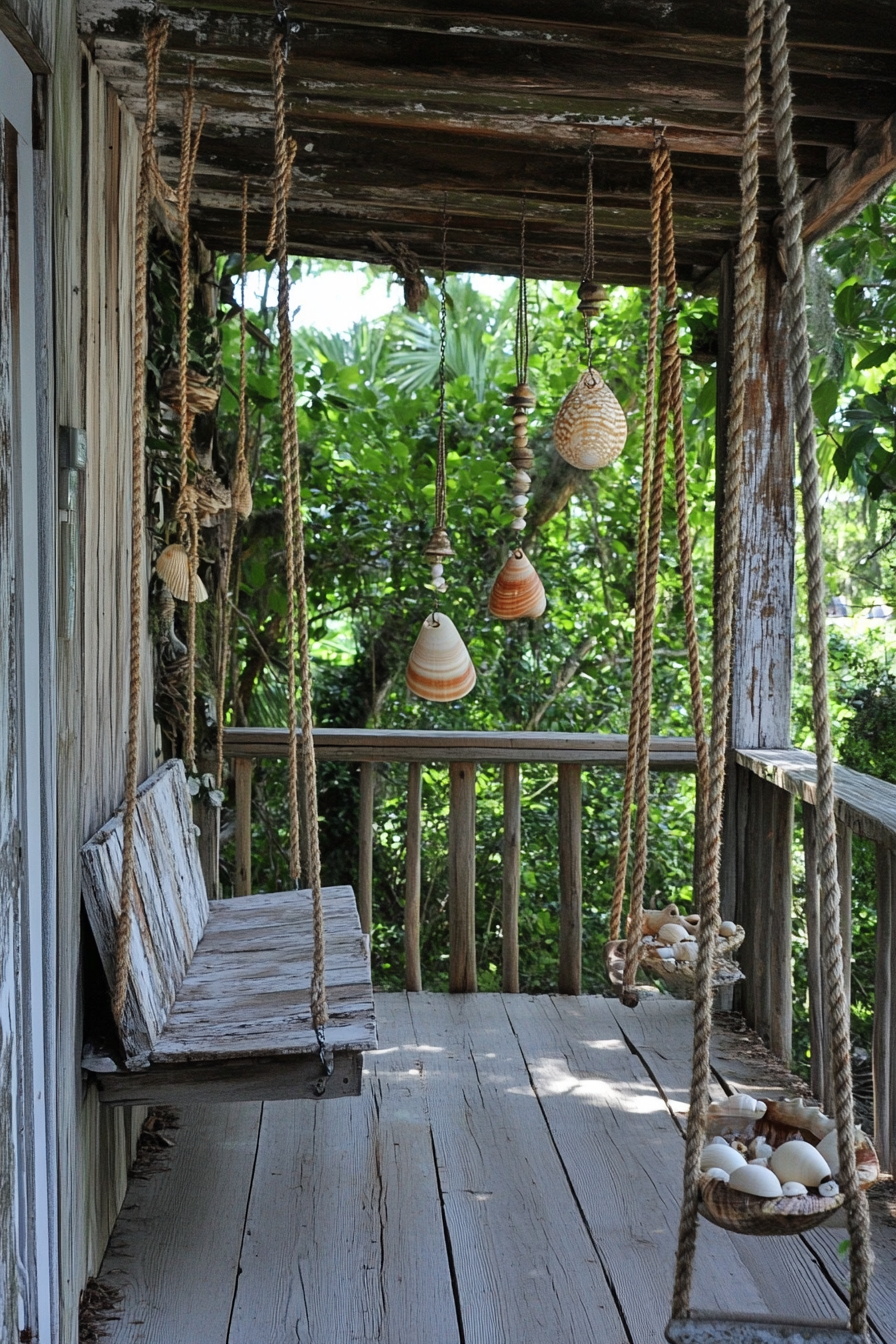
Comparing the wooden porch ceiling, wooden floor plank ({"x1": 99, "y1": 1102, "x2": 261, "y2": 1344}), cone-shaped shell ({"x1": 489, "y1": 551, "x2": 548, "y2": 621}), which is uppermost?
the wooden porch ceiling

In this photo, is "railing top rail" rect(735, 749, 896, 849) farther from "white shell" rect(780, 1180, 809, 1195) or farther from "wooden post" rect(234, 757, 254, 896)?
"wooden post" rect(234, 757, 254, 896)

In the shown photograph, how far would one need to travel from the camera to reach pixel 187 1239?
7.41ft

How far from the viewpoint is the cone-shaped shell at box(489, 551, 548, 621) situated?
11.0ft

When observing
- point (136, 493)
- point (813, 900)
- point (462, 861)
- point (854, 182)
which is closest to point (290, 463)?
point (136, 493)

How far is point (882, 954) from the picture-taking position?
2434 mm

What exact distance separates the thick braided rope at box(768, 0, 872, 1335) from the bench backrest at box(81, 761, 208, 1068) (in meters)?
1.25

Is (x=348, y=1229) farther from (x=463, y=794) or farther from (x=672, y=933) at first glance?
(x=463, y=794)

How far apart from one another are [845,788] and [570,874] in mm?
1174

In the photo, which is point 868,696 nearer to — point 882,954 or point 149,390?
Answer: point 882,954

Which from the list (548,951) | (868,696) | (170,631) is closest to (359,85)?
(170,631)

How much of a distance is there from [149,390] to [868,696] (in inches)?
112

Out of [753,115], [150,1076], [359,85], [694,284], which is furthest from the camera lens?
[694,284]

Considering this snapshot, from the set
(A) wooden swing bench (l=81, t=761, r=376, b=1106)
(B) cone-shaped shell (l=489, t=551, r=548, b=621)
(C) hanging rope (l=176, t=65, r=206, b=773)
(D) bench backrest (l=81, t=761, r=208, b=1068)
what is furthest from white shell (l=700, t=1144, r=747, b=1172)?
(B) cone-shaped shell (l=489, t=551, r=548, b=621)

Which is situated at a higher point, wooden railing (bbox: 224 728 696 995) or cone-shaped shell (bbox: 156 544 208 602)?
cone-shaped shell (bbox: 156 544 208 602)
